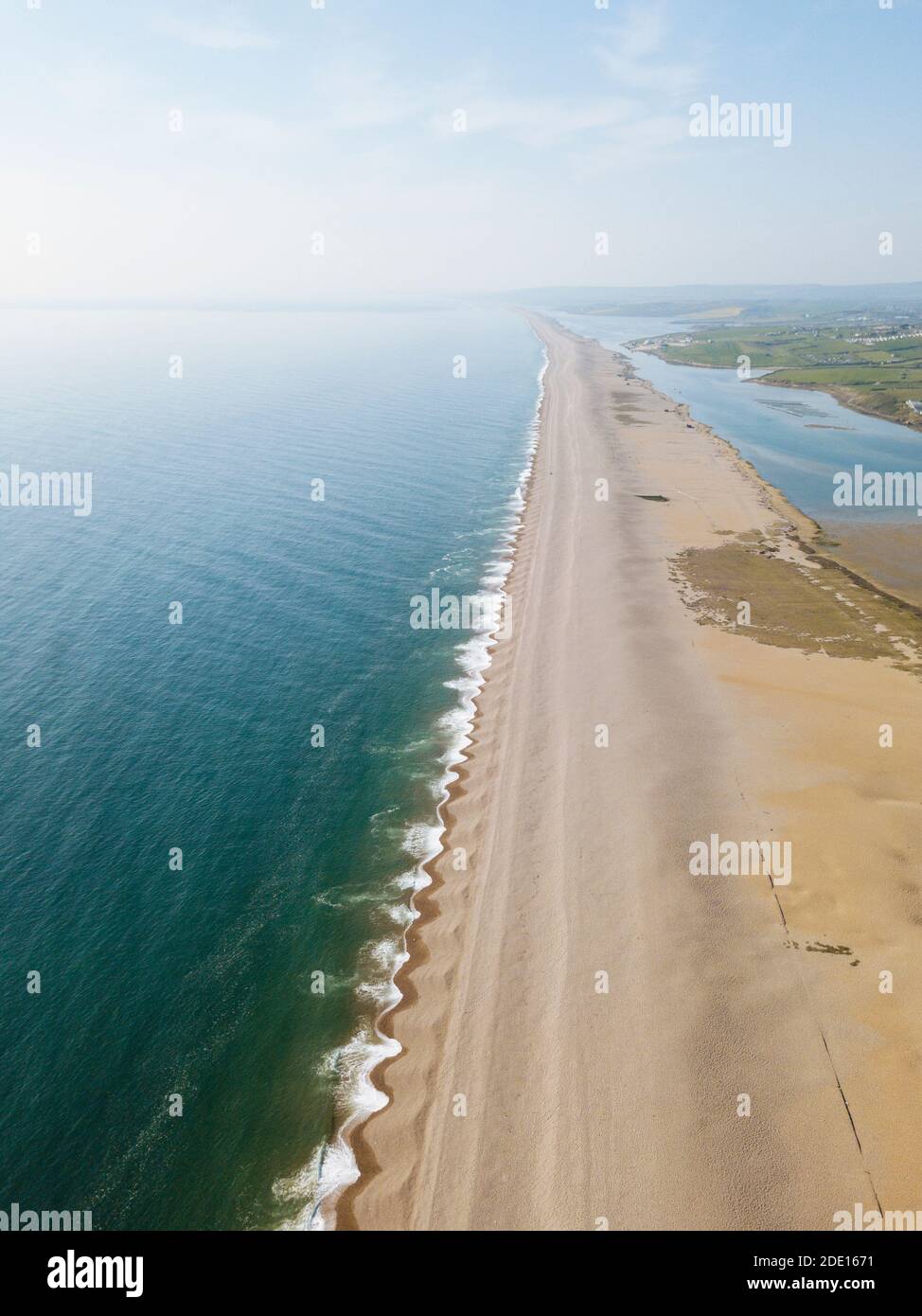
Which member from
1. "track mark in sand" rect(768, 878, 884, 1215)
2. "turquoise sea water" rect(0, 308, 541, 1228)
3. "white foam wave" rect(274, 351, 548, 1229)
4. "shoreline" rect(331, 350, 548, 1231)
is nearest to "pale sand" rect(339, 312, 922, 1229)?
"track mark in sand" rect(768, 878, 884, 1215)

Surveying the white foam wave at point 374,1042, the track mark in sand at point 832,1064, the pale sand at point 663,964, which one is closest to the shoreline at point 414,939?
the white foam wave at point 374,1042

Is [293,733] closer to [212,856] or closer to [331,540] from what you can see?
[212,856]

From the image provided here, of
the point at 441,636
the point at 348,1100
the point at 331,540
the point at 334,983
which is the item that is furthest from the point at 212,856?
the point at 331,540

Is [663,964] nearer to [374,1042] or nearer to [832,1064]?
[832,1064]

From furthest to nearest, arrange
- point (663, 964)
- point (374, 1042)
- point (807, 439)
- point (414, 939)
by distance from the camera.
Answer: point (807, 439)
point (414, 939)
point (663, 964)
point (374, 1042)

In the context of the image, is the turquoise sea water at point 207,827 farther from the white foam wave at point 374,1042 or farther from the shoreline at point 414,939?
the shoreline at point 414,939

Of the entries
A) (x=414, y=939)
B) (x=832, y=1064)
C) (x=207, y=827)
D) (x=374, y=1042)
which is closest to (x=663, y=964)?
(x=832, y=1064)

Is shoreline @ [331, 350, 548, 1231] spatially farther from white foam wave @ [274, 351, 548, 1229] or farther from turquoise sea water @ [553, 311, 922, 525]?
turquoise sea water @ [553, 311, 922, 525]
